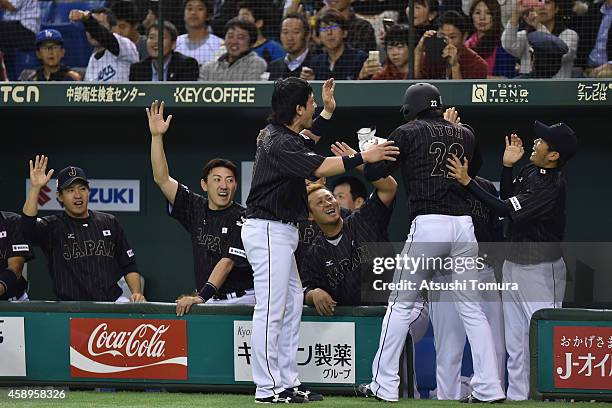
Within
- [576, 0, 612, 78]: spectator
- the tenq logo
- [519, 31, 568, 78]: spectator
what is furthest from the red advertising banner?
[576, 0, 612, 78]: spectator

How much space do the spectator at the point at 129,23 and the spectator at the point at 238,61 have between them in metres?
0.81

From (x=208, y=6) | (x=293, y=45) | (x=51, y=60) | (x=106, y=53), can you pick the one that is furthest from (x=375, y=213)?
(x=51, y=60)

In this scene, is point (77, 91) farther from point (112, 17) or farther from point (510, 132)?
point (510, 132)

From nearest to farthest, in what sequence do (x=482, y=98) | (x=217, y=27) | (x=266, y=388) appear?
(x=266, y=388)
(x=482, y=98)
(x=217, y=27)

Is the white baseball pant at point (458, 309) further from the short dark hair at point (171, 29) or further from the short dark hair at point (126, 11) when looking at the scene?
the short dark hair at point (126, 11)

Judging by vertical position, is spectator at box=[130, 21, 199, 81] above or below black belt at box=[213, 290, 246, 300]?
above

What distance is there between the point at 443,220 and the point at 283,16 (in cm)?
361

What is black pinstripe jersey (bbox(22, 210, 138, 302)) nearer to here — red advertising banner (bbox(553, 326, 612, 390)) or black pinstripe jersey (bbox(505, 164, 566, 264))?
black pinstripe jersey (bbox(505, 164, 566, 264))

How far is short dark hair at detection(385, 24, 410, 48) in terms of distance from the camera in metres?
8.20

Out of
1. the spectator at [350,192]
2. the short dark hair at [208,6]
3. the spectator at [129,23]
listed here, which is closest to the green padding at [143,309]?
the spectator at [350,192]

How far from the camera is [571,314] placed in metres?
6.03

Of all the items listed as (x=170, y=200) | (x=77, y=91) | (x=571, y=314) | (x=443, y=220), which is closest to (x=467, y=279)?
(x=443, y=220)

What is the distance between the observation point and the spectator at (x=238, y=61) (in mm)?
8586

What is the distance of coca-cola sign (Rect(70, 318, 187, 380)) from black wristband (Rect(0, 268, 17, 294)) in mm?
695
